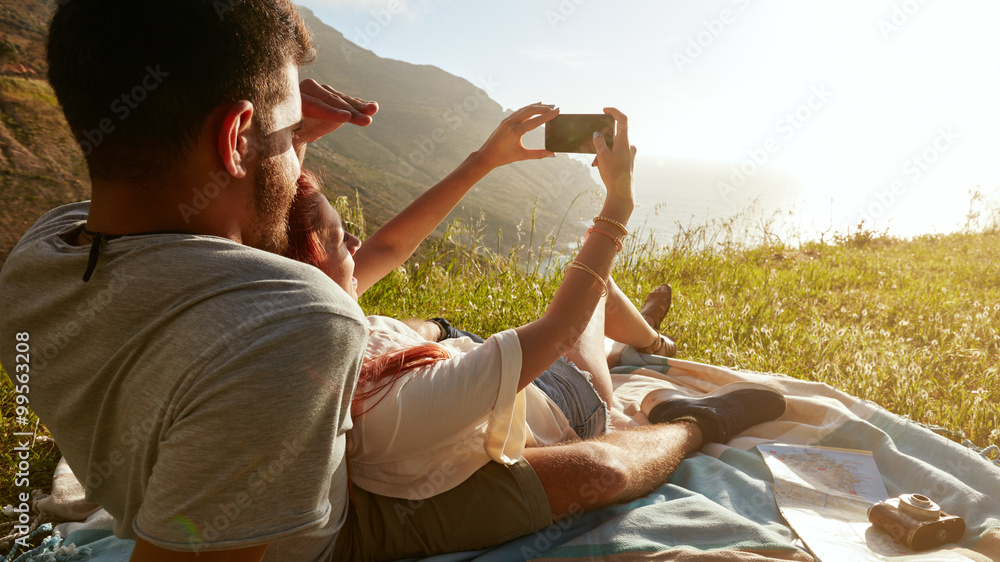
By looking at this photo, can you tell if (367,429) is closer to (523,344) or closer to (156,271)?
(523,344)

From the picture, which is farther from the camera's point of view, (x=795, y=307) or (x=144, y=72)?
(x=795, y=307)

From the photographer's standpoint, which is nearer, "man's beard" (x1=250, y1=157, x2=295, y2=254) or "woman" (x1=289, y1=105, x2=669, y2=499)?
"man's beard" (x1=250, y1=157, x2=295, y2=254)

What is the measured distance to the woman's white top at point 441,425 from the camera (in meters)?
1.60

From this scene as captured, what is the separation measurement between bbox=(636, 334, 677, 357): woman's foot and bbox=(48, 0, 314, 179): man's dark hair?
119 inches

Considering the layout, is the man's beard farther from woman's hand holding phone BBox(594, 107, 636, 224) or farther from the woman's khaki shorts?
woman's hand holding phone BBox(594, 107, 636, 224)

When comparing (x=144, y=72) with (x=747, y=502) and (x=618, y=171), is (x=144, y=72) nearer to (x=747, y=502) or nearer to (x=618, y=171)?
(x=618, y=171)

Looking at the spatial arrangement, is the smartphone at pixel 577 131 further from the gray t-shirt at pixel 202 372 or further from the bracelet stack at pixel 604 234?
the gray t-shirt at pixel 202 372

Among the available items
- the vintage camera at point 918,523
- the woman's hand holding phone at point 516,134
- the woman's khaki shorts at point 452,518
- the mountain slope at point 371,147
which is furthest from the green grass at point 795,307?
the woman's hand holding phone at point 516,134

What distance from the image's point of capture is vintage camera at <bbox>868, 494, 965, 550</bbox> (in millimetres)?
1897

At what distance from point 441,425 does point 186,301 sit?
31.7 inches

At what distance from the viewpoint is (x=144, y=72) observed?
1.09 m

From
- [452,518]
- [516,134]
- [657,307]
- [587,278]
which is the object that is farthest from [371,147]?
[452,518]

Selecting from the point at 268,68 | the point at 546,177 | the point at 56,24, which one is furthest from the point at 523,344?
the point at 546,177

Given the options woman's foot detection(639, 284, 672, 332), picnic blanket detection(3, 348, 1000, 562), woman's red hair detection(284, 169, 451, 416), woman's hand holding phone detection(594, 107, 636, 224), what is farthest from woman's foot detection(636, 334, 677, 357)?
woman's red hair detection(284, 169, 451, 416)
